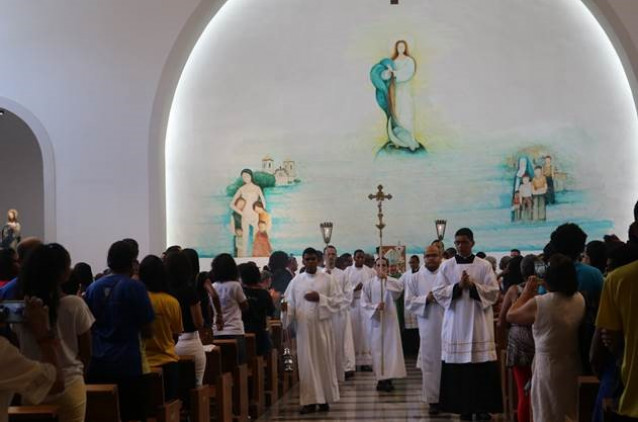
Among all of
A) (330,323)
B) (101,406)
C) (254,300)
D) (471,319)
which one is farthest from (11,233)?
(101,406)

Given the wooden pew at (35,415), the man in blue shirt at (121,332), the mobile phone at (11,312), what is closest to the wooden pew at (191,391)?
the man in blue shirt at (121,332)

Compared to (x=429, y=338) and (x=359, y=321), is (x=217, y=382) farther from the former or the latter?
(x=359, y=321)

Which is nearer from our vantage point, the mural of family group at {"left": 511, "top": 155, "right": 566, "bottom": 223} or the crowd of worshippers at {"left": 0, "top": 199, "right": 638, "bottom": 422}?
the crowd of worshippers at {"left": 0, "top": 199, "right": 638, "bottom": 422}

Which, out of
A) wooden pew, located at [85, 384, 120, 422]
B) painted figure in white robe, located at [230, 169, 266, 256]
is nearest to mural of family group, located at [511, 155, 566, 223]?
painted figure in white robe, located at [230, 169, 266, 256]

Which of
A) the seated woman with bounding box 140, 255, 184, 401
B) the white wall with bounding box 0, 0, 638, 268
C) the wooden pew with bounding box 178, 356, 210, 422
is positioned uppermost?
the white wall with bounding box 0, 0, 638, 268

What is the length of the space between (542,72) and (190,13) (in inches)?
254

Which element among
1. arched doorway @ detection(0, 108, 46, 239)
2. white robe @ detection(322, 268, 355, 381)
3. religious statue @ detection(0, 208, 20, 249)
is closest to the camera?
white robe @ detection(322, 268, 355, 381)

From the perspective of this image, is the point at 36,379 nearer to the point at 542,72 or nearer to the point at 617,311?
the point at 617,311

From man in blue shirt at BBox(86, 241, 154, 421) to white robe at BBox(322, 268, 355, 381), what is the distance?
22.5 feet

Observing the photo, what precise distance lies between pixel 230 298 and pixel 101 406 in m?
3.81

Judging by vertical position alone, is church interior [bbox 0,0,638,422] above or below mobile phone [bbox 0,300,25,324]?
above

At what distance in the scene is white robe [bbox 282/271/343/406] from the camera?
428 inches

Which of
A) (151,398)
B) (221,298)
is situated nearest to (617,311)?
(151,398)

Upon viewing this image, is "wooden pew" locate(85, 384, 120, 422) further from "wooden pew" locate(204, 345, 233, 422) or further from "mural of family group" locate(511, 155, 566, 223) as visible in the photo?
"mural of family group" locate(511, 155, 566, 223)
